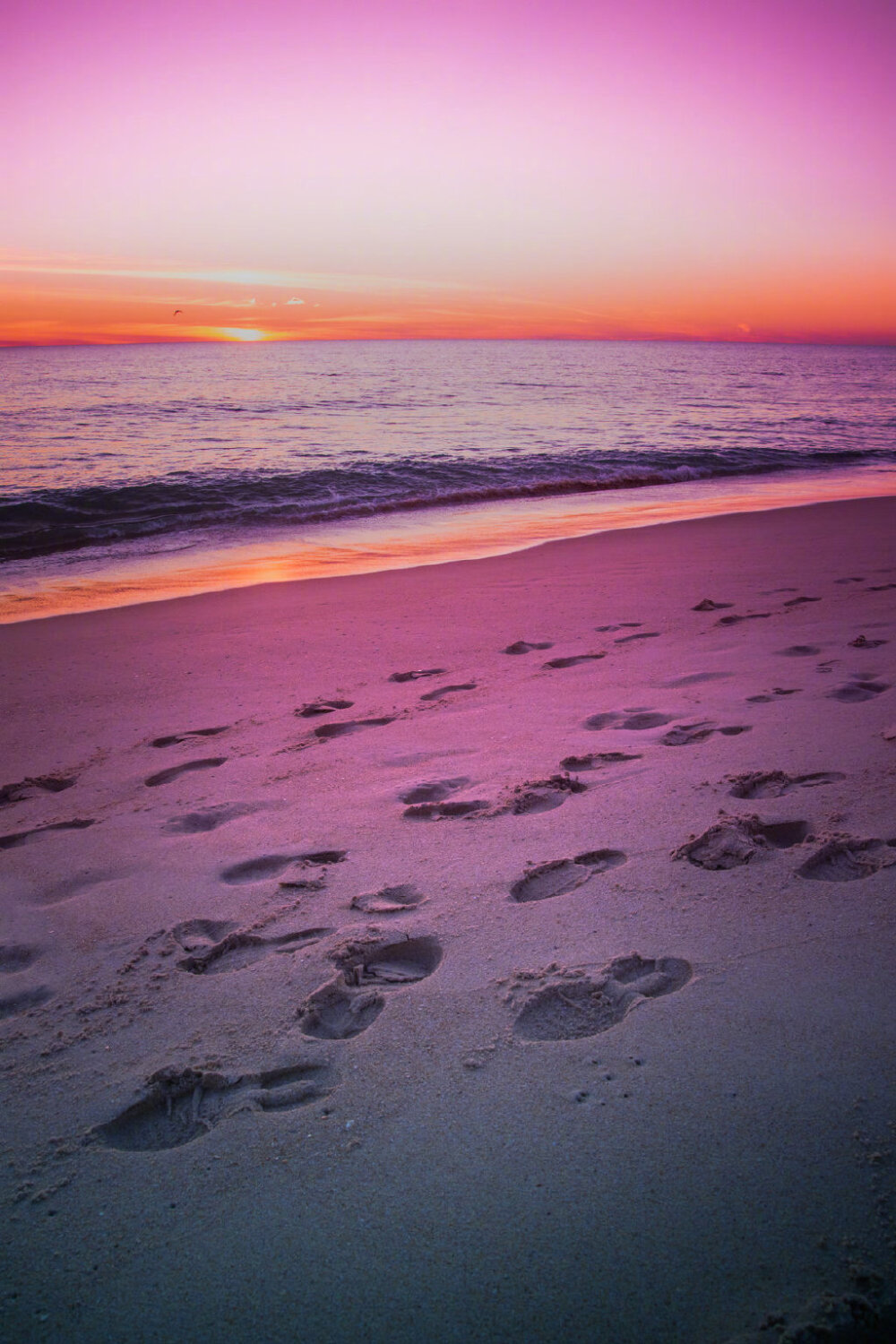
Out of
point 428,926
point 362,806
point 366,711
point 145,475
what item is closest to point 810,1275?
point 428,926

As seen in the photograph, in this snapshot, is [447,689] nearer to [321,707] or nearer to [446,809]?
[321,707]

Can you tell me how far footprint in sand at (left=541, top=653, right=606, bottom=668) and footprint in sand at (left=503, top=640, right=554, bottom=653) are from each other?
11.4 inches

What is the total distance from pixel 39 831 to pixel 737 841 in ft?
8.61

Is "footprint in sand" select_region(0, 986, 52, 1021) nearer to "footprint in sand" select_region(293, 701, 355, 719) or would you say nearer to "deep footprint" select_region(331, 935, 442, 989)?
"deep footprint" select_region(331, 935, 442, 989)

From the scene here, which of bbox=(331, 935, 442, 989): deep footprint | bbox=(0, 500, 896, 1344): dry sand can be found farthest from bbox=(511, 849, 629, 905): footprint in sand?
bbox=(331, 935, 442, 989): deep footprint

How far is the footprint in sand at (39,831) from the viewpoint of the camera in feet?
9.48

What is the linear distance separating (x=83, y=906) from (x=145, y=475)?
1253cm

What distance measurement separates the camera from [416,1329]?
1227 mm

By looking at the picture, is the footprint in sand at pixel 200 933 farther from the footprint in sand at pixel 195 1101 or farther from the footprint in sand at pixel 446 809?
the footprint in sand at pixel 446 809

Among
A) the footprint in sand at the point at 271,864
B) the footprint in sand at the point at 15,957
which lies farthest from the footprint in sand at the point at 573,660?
the footprint in sand at the point at 15,957

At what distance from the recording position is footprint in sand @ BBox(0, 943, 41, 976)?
217 centimetres

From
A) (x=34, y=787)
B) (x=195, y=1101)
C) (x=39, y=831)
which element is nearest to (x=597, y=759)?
(x=195, y=1101)

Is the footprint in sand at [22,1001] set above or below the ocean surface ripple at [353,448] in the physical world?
below

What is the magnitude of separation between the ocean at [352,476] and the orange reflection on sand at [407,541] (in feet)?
0.14
